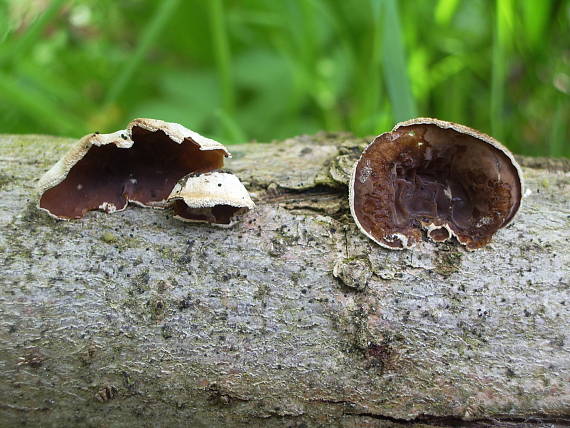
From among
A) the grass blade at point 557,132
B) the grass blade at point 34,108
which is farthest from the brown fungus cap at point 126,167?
the grass blade at point 557,132

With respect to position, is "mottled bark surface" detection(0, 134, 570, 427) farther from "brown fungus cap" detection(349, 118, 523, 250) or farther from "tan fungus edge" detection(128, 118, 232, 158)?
"tan fungus edge" detection(128, 118, 232, 158)

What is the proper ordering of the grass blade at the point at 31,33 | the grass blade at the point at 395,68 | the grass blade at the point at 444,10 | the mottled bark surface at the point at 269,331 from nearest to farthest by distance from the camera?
the mottled bark surface at the point at 269,331, the grass blade at the point at 31,33, the grass blade at the point at 395,68, the grass blade at the point at 444,10

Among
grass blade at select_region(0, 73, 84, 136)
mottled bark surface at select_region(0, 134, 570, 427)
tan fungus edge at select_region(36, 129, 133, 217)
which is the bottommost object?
mottled bark surface at select_region(0, 134, 570, 427)

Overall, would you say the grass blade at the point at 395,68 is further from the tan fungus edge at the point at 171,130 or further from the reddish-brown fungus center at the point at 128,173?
the tan fungus edge at the point at 171,130

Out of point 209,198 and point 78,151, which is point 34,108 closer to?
point 78,151

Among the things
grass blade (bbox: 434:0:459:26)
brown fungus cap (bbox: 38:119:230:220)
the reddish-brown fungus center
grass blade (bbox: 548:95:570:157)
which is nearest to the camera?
brown fungus cap (bbox: 38:119:230:220)

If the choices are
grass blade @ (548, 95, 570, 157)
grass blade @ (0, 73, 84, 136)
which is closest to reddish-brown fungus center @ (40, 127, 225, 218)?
grass blade @ (0, 73, 84, 136)
